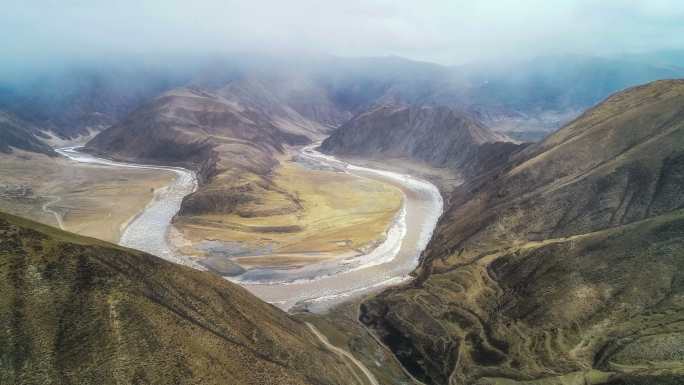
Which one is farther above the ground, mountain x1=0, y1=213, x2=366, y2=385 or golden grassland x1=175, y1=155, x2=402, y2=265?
mountain x1=0, y1=213, x2=366, y2=385

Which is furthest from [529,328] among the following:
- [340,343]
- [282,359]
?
[282,359]

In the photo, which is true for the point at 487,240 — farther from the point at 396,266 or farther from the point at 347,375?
the point at 347,375

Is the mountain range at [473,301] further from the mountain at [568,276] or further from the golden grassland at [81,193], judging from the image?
the golden grassland at [81,193]

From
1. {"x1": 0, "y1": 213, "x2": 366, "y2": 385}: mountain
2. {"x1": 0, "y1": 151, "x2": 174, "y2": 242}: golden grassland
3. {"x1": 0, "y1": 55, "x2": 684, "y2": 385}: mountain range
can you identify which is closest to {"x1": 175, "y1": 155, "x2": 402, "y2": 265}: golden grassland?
{"x1": 0, "y1": 55, "x2": 684, "y2": 385}: mountain range

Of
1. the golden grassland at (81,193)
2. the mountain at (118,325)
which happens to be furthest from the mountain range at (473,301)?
the golden grassland at (81,193)

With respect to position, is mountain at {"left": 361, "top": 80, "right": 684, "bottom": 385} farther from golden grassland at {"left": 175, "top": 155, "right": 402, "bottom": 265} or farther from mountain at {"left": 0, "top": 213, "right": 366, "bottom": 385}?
golden grassland at {"left": 175, "top": 155, "right": 402, "bottom": 265}
